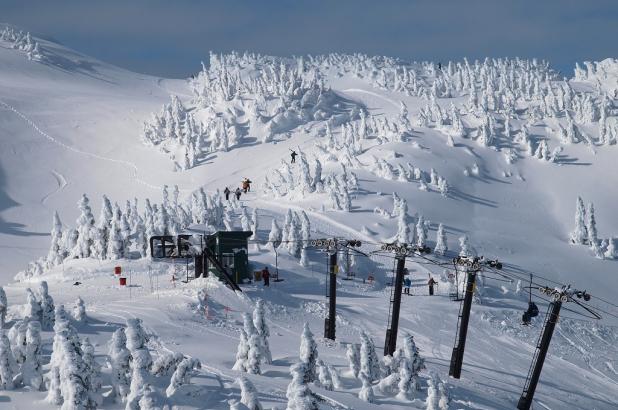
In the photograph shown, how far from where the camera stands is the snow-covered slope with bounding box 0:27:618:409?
32.4 metres

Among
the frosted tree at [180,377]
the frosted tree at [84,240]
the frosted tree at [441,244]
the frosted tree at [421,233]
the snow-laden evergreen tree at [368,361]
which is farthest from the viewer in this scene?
the frosted tree at [421,233]

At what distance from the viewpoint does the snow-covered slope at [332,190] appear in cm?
3244

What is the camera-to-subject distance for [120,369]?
19.2m

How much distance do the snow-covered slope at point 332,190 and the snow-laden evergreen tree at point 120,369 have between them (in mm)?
370

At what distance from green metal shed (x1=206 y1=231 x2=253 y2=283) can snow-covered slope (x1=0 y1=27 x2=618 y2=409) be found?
1438 millimetres

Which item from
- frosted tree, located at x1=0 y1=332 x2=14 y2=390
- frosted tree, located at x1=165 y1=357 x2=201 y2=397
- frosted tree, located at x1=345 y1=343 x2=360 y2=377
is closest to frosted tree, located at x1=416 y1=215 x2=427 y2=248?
frosted tree, located at x1=345 y1=343 x2=360 y2=377

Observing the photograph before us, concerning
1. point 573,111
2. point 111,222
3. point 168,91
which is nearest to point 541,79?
point 573,111

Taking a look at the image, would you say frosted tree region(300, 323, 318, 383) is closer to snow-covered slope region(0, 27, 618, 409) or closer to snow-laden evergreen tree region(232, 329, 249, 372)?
snow-covered slope region(0, 27, 618, 409)

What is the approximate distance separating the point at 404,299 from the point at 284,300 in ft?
27.5

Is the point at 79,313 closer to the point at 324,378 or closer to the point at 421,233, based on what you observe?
the point at 324,378

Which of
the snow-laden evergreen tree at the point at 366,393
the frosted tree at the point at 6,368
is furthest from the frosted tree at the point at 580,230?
the frosted tree at the point at 6,368

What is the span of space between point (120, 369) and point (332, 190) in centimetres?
4411

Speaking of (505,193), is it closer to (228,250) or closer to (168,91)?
(228,250)

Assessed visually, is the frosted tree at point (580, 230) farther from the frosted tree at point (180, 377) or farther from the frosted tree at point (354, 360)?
the frosted tree at point (180, 377)
